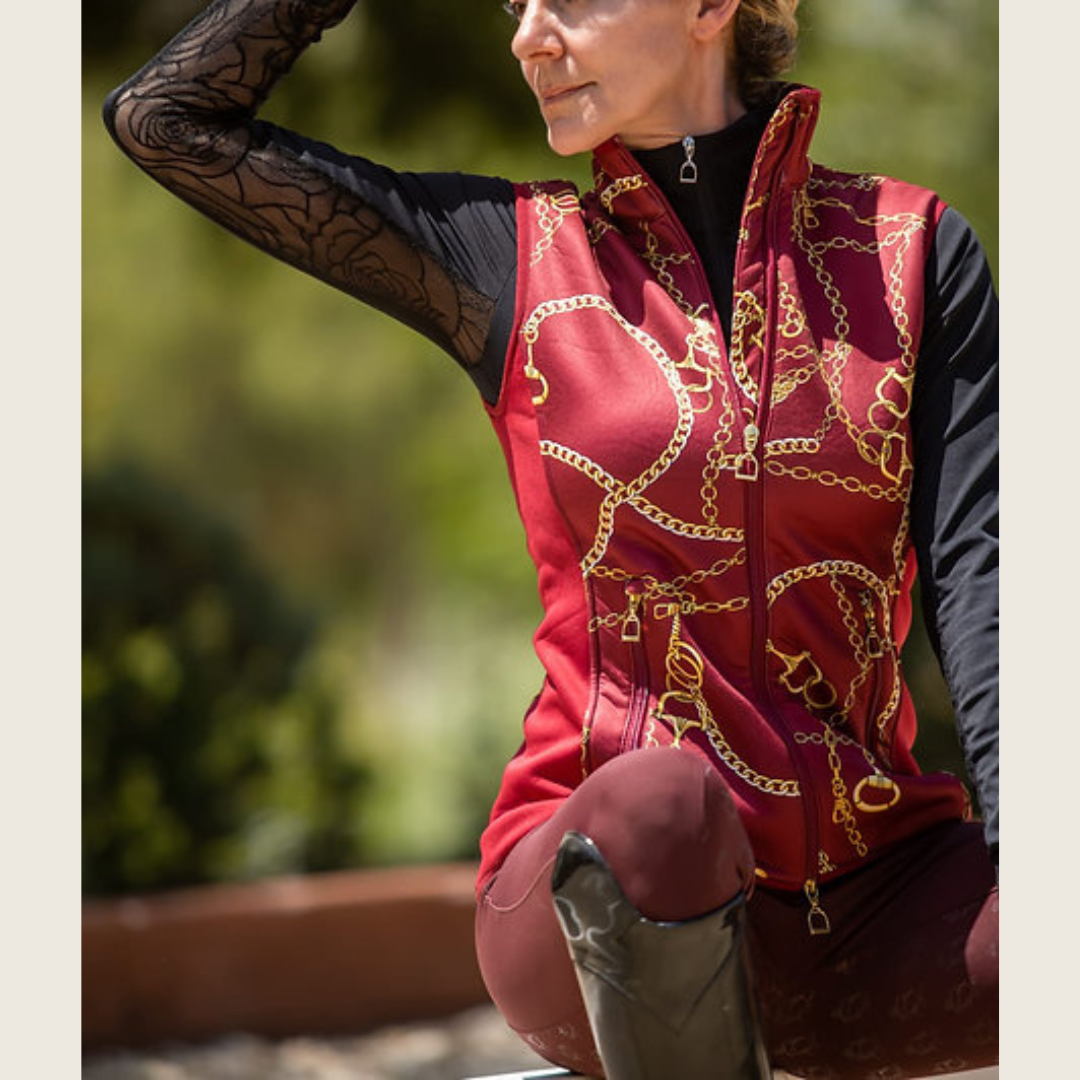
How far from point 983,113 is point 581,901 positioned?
3.59 m

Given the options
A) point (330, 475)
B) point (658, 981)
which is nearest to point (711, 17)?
point (658, 981)

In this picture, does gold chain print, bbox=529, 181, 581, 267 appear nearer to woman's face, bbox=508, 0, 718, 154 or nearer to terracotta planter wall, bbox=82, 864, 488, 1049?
woman's face, bbox=508, 0, 718, 154

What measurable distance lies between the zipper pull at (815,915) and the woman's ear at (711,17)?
0.94 meters

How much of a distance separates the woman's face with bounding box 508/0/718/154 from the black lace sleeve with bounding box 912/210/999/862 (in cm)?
36

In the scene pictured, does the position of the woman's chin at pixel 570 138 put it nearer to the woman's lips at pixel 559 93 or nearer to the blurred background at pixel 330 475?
the woman's lips at pixel 559 93

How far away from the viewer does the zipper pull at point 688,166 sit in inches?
78.2

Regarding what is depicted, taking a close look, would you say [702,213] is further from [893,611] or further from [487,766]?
[487,766]

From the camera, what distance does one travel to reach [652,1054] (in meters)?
1.54

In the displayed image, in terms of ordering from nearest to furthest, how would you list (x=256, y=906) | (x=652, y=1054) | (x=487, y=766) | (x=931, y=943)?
(x=652, y=1054), (x=931, y=943), (x=256, y=906), (x=487, y=766)

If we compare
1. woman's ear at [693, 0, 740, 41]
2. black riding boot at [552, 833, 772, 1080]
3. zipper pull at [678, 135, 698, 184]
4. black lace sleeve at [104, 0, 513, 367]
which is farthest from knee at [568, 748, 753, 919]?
woman's ear at [693, 0, 740, 41]

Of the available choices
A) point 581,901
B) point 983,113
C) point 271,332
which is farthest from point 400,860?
point 581,901

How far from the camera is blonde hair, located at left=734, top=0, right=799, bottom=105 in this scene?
2.08 meters

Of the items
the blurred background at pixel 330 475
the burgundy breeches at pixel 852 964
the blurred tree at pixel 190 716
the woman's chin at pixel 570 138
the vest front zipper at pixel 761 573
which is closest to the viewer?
the burgundy breeches at pixel 852 964

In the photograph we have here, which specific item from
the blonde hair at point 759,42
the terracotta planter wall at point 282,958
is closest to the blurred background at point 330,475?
the terracotta planter wall at point 282,958
